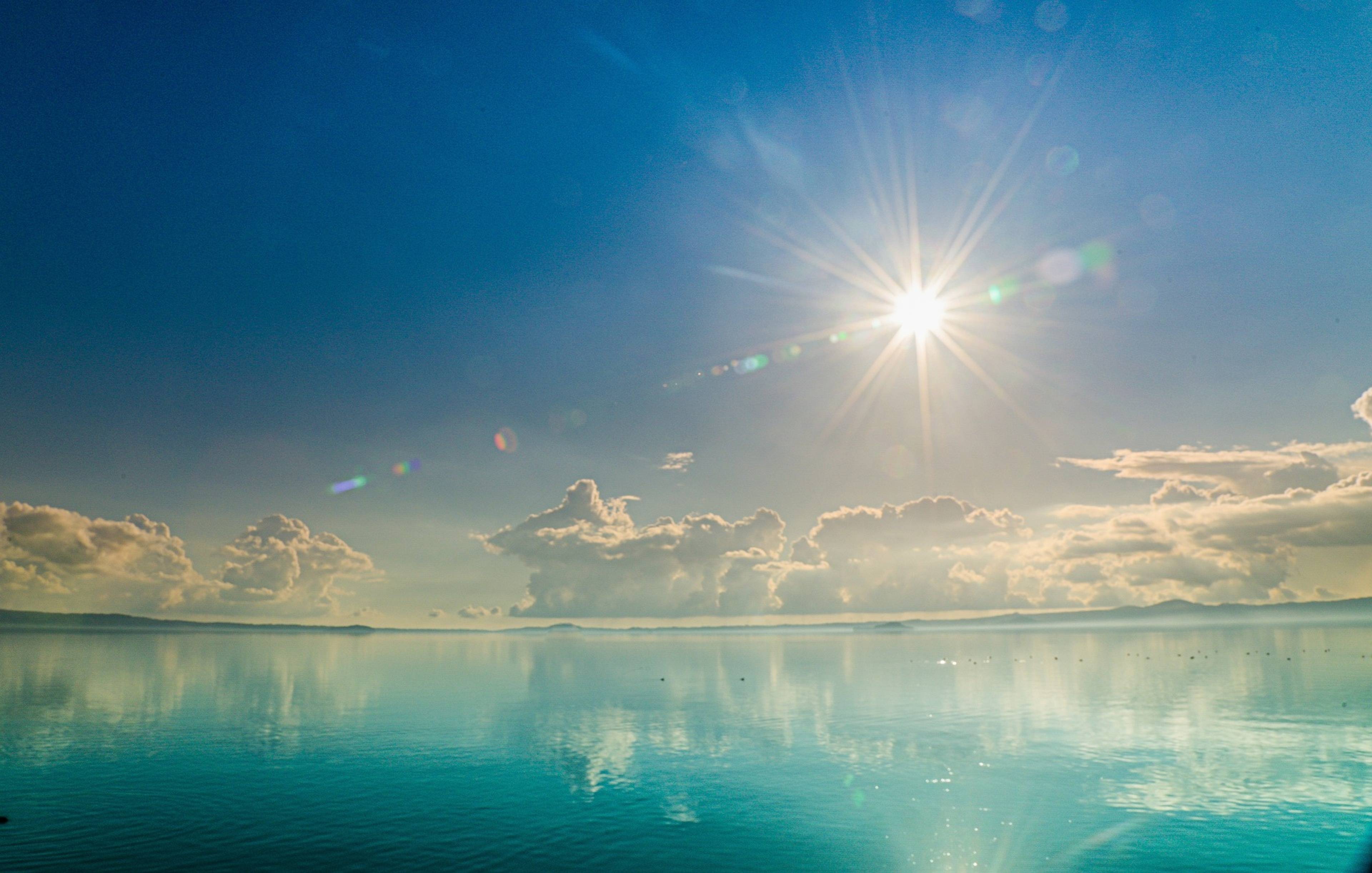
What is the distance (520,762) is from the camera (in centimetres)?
5941

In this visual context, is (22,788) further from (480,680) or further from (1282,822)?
(480,680)

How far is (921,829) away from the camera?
41.5 m

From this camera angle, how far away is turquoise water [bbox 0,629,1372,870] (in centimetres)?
3744

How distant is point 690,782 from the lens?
53031 millimetres

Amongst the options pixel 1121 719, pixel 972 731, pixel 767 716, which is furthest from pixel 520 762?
pixel 1121 719

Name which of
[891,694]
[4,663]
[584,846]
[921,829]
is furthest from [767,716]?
[4,663]

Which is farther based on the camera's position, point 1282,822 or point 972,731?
point 972,731

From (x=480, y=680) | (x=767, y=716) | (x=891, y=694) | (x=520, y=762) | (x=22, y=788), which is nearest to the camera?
(x=22, y=788)

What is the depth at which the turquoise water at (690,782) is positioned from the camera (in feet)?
123

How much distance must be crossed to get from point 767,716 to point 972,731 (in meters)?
23.7

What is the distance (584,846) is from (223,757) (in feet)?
130

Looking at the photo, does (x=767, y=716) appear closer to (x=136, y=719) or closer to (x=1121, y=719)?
(x=1121, y=719)

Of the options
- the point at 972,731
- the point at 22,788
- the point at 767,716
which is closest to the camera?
the point at 22,788

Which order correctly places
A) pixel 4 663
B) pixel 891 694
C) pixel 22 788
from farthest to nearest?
pixel 4 663, pixel 891 694, pixel 22 788
